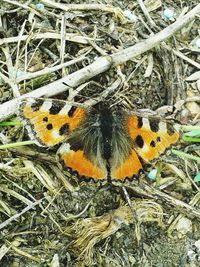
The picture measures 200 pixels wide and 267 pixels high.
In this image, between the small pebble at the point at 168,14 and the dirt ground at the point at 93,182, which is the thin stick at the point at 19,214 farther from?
the small pebble at the point at 168,14

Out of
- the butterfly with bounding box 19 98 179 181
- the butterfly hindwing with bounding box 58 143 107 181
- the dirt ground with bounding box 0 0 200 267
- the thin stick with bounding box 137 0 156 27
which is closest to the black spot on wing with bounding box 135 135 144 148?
the butterfly with bounding box 19 98 179 181

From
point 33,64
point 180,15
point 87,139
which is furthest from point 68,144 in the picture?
point 180,15

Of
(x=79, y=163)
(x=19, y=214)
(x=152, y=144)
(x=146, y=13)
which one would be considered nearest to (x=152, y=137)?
(x=152, y=144)

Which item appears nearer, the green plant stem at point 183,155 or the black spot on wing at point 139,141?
the black spot on wing at point 139,141

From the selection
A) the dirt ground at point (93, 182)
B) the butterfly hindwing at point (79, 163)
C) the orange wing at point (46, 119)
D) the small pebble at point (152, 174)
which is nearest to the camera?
the orange wing at point (46, 119)

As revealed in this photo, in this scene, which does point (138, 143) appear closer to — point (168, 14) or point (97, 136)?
point (97, 136)

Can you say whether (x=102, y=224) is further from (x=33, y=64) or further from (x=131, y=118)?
(x=33, y=64)

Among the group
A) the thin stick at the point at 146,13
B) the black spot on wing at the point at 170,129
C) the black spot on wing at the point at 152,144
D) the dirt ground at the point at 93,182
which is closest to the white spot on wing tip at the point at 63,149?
the dirt ground at the point at 93,182

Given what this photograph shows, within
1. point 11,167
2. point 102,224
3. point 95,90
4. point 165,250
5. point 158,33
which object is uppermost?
point 158,33

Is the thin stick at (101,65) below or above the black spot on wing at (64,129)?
above
